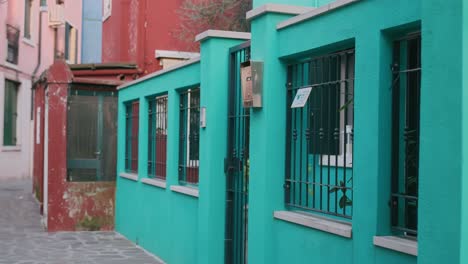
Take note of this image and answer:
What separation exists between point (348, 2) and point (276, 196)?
1.82 m

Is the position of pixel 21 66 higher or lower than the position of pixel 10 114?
higher

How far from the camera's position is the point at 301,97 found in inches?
226

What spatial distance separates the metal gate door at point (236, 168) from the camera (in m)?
7.15

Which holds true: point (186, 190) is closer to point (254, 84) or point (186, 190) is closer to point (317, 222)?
point (254, 84)

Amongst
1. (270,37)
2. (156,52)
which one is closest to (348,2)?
(270,37)

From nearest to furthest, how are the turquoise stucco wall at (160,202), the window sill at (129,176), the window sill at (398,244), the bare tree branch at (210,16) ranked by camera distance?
the window sill at (398,244), the turquoise stucco wall at (160,202), the window sill at (129,176), the bare tree branch at (210,16)

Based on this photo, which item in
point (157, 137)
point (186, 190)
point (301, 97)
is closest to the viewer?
point (301, 97)

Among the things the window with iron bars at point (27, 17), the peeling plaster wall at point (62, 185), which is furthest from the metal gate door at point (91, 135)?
the window with iron bars at point (27, 17)

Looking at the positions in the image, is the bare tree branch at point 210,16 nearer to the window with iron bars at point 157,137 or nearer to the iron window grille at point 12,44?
the window with iron bars at point 157,137

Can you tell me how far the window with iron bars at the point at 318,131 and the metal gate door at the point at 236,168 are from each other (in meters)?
1.02

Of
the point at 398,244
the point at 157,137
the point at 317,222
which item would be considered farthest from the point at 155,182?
the point at 398,244

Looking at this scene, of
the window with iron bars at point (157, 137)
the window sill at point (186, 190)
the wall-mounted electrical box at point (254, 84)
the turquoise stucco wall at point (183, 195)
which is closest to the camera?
the wall-mounted electrical box at point (254, 84)

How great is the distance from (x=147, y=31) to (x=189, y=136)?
822 centimetres

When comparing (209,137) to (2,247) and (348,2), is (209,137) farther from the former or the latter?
(2,247)
